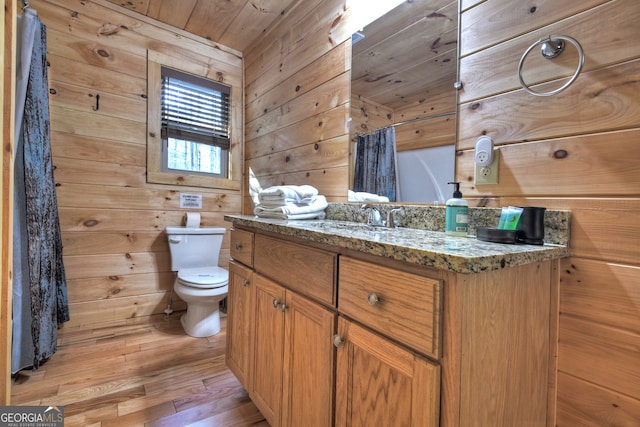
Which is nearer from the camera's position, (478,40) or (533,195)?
(533,195)

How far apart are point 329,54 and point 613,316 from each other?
1712 mm

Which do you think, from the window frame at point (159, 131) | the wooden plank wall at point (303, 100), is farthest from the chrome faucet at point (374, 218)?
the window frame at point (159, 131)

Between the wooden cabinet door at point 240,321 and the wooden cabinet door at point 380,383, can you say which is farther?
the wooden cabinet door at point 240,321

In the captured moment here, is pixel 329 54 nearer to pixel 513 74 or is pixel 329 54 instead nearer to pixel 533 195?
pixel 513 74

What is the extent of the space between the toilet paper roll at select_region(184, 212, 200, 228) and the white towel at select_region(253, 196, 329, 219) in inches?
37.7

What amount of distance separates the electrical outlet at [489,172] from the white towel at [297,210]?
2.67 feet

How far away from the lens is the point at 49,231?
1700mm

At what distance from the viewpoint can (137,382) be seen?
1554 millimetres

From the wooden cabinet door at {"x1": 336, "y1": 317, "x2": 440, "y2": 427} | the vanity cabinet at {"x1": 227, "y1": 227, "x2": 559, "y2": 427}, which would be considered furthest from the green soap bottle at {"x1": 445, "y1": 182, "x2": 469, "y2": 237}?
the wooden cabinet door at {"x1": 336, "y1": 317, "x2": 440, "y2": 427}

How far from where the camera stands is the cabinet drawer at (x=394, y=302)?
60 centimetres

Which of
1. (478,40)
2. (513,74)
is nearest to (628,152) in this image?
(513,74)

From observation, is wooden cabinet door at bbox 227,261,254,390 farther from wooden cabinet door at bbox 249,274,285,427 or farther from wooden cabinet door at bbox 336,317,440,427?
wooden cabinet door at bbox 336,317,440,427

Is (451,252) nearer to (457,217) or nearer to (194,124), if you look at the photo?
(457,217)

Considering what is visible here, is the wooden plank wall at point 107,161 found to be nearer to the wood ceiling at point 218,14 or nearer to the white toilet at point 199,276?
the wood ceiling at point 218,14
